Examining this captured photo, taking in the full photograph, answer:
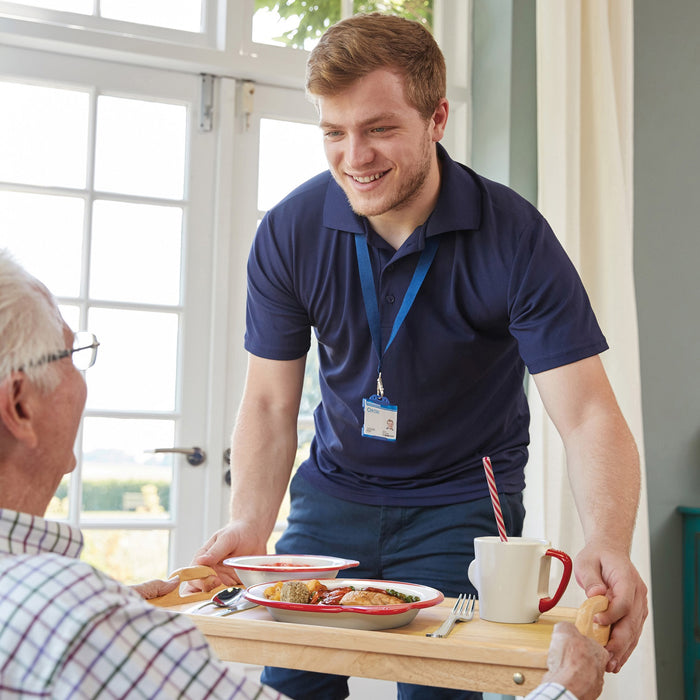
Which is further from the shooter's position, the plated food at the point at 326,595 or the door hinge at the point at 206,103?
the door hinge at the point at 206,103

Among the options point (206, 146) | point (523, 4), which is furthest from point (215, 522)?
point (523, 4)

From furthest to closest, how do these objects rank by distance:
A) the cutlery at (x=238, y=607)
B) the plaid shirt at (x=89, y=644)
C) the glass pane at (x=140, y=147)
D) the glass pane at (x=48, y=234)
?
the glass pane at (x=140, y=147)
the glass pane at (x=48, y=234)
the cutlery at (x=238, y=607)
the plaid shirt at (x=89, y=644)

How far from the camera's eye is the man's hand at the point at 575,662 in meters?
0.98

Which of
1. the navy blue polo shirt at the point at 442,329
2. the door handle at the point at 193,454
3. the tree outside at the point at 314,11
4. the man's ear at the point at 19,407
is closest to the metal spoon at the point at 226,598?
the man's ear at the point at 19,407

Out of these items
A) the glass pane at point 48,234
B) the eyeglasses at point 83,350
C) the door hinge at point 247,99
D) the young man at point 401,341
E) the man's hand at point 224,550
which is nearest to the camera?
the eyeglasses at point 83,350

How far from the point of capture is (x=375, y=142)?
1668mm

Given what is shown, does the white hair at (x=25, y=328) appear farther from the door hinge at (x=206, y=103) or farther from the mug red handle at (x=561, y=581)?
the door hinge at (x=206, y=103)

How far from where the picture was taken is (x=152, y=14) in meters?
2.90

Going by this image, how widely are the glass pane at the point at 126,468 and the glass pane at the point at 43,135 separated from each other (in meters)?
0.78

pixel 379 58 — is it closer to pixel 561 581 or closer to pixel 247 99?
pixel 561 581

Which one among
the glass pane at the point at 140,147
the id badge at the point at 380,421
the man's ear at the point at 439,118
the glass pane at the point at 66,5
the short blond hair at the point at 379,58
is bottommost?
the id badge at the point at 380,421

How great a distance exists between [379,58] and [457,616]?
39.6 inches

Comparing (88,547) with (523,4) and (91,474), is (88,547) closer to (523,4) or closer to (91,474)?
(91,474)

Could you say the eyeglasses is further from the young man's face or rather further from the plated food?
the young man's face
